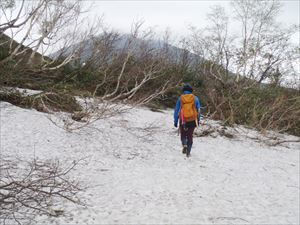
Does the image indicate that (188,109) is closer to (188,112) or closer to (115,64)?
(188,112)

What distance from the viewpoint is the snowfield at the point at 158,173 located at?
450 cm

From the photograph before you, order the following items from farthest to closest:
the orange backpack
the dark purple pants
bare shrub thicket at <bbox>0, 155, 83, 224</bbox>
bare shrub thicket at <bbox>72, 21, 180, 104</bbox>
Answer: bare shrub thicket at <bbox>72, 21, 180, 104</bbox>
the dark purple pants
the orange backpack
bare shrub thicket at <bbox>0, 155, 83, 224</bbox>

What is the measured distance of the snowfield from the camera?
14.8 ft

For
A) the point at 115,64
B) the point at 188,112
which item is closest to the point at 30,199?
the point at 188,112

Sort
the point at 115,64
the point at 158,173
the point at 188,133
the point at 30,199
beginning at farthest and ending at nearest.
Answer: the point at 115,64, the point at 188,133, the point at 158,173, the point at 30,199

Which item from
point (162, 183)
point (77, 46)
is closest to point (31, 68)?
point (77, 46)

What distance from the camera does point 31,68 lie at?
43.0 feet

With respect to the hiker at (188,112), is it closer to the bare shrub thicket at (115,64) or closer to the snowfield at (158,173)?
the snowfield at (158,173)

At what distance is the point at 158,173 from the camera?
6.46 metres

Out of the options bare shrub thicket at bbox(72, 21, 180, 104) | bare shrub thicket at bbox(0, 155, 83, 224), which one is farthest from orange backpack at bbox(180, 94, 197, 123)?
bare shrub thicket at bbox(72, 21, 180, 104)

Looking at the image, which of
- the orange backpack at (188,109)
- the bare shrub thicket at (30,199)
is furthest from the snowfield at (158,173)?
the orange backpack at (188,109)

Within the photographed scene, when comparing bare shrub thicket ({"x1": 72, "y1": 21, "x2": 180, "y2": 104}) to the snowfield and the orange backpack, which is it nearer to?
Answer: the snowfield

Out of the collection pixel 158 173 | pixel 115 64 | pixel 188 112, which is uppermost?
pixel 115 64

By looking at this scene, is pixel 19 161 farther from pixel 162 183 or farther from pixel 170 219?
pixel 170 219
